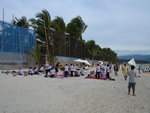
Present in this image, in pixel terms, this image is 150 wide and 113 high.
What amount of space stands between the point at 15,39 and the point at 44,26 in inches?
251

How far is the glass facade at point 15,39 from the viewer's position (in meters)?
24.2

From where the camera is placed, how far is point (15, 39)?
26219 mm

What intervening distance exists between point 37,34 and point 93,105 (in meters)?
26.9

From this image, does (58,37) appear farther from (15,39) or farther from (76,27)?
(15,39)

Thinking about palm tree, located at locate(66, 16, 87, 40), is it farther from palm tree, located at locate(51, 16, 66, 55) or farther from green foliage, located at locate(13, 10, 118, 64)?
palm tree, located at locate(51, 16, 66, 55)

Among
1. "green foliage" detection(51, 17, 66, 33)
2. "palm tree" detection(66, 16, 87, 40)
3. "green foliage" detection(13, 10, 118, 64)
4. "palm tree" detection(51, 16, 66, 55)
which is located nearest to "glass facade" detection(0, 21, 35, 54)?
"green foliage" detection(13, 10, 118, 64)

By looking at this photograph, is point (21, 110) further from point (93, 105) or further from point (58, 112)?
point (93, 105)

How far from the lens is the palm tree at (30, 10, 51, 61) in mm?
31359

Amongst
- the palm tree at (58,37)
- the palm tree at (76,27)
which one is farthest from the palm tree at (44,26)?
the palm tree at (76,27)

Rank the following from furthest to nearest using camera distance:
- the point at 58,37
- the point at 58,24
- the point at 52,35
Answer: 1. the point at 58,24
2. the point at 58,37
3. the point at 52,35

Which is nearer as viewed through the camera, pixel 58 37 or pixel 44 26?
pixel 44 26

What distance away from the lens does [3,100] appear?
7.00 m

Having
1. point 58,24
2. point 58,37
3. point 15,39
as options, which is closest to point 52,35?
point 58,37

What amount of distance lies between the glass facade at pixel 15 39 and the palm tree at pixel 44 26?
88.0 inches
